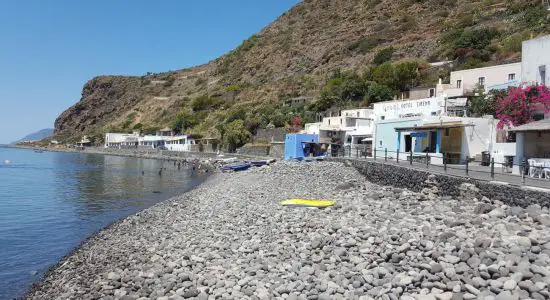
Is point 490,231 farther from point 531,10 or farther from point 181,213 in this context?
point 531,10

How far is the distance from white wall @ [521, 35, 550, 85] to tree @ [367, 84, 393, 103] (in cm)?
3921

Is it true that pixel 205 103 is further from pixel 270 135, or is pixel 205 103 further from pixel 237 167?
pixel 237 167

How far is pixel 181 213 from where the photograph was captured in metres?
21.8

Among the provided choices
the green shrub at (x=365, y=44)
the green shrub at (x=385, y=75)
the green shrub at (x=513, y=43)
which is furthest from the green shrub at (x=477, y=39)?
the green shrub at (x=365, y=44)

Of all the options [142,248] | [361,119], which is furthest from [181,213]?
[361,119]

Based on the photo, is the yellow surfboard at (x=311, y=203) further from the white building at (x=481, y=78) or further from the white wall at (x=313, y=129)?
the white wall at (x=313, y=129)

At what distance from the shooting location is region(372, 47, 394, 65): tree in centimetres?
8479

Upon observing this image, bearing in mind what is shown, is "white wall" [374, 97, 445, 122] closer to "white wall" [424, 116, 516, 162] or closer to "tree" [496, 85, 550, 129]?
"white wall" [424, 116, 516, 162]

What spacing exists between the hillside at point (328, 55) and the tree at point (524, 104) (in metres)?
35.0

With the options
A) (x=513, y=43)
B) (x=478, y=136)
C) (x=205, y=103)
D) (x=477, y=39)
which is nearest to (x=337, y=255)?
(x=478, y=136)

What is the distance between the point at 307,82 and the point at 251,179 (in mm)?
61906

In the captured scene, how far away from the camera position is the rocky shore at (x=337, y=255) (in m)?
8.46

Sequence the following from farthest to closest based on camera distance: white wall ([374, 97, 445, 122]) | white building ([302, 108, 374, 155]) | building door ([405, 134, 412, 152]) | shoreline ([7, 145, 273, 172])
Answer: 1. shoreline ([7, 145, 273, 172])
2. white building ([302, 108, 374, 155])
3. white wall ([374, 97, 445, 122])
4. building door ([405, 134, 412, 152])

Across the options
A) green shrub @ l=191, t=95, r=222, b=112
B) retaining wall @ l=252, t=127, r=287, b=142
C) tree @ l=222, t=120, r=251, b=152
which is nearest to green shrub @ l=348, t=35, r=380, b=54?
tree @ l=222, t=120, r=251, b=152
